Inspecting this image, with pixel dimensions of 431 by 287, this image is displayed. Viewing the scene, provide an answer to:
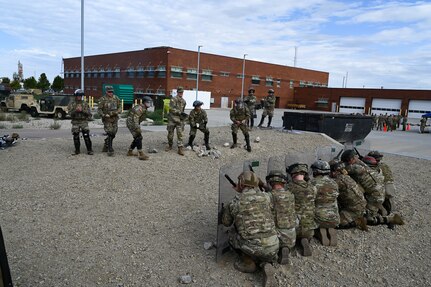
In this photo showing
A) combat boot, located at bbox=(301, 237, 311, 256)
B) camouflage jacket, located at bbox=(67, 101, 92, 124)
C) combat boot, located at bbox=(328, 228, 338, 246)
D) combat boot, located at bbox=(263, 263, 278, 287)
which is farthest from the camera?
camouflage jacket, located at bbox=(67, 101, 92, 124)

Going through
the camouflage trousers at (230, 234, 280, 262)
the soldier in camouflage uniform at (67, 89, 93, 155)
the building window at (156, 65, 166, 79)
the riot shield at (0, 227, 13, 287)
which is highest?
the building window at (156, 65, 166, 79)

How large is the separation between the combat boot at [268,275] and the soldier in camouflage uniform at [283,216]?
1.13ft

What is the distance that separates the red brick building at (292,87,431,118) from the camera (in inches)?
1806

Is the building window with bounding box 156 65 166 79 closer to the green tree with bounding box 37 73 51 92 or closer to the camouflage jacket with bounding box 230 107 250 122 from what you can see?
the camouflage jacket with bounding box 230 107 250 122

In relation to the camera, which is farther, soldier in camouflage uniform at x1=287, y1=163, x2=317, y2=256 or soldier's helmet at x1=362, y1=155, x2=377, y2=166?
soldier's helmet at x1=362, y1=155, x2=377, y2=166

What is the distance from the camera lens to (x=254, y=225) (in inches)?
164

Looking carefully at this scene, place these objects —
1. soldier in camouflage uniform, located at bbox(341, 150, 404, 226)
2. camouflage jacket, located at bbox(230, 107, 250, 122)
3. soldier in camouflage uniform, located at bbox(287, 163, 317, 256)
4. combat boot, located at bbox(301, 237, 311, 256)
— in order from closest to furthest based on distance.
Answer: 1. combat boot, located at bbox(301, 237, 311, 256)
2. soldier in camouflage uniform, located at bbox(287, 163, 317, 256)
3. soldier in camouflage uniform, located at bbox(341, 150, 404, 226)
4. camouflage jacket, located at bbox(230, 107, 250, 122)

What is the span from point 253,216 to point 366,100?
5080 cm

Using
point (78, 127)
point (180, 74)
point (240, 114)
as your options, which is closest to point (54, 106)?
point (78, 127)

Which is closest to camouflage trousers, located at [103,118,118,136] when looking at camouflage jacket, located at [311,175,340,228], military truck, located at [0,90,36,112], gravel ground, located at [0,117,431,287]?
gravel ground, located at [0,117,431,287]

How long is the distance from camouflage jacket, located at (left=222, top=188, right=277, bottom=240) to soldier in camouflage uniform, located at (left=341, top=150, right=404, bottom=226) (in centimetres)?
260

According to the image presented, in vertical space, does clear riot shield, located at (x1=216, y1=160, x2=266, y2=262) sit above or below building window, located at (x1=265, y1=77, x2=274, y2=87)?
below

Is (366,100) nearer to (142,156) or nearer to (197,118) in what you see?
(197,118)

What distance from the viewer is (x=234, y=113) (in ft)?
36.9
